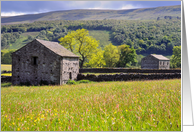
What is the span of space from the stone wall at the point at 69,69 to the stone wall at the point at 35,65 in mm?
799

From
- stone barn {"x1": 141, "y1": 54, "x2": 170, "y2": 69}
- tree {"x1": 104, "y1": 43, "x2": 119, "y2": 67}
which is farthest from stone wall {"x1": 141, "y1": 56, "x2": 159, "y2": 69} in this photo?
tree {"x1": 104, "y1": 43, "x2": 119, "y2": 67}

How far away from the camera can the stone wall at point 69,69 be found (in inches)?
949

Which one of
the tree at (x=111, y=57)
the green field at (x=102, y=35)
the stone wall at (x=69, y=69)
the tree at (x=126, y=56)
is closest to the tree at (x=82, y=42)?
the tree at (x=111, y=57)

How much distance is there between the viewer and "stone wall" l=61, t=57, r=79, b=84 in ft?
79.1

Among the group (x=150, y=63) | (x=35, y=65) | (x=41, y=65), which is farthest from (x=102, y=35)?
(x=41, y=65)

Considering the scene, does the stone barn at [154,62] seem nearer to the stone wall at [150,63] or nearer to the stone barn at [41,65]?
the stone wall at [150,63]

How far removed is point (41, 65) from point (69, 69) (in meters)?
3.93

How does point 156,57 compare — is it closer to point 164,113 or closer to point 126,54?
point 126,54

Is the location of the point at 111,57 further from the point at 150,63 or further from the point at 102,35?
the point at 102,35

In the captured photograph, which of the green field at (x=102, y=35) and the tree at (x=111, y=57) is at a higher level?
the green field at (x=102, y=35)

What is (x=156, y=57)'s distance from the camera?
5972 cm

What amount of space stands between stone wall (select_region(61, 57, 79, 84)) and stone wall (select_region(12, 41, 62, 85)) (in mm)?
799

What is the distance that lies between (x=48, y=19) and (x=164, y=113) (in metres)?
193

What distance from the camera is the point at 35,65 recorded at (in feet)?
81.0
